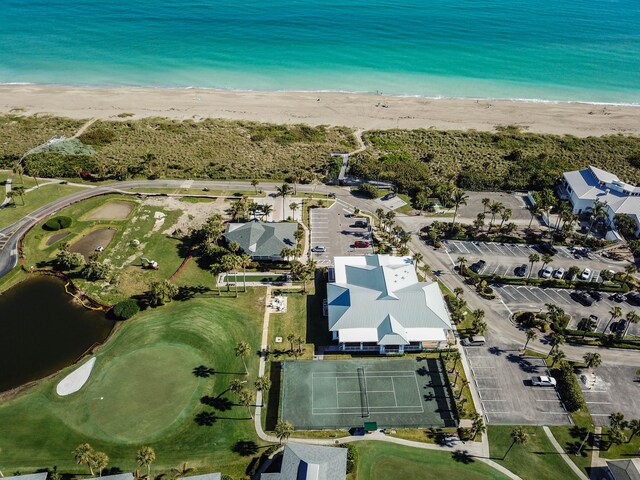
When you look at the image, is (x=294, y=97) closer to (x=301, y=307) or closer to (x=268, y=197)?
(x=268, y=197)

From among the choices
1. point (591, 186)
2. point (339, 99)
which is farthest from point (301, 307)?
point (339, 99)

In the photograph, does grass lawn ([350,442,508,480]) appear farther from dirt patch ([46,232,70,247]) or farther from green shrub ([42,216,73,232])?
green shrub ([42,216,73,232])

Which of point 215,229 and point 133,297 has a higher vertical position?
point 215,229

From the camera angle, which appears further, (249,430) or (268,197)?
(268,197)

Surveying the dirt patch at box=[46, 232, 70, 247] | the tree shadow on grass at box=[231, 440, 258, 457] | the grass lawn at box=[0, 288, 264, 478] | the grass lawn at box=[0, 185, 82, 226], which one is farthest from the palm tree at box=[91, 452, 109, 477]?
the grass lawn at box=[0, 185, 82, 226]

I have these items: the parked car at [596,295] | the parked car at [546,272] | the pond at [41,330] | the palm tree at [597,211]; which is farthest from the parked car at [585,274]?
the pond at [41,330]

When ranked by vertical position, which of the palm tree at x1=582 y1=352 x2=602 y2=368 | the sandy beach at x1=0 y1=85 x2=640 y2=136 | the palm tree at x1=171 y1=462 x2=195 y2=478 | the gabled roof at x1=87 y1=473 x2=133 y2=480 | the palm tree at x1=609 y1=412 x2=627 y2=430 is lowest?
the palm tree at x1=171 y1=462 x2=195 y2=478

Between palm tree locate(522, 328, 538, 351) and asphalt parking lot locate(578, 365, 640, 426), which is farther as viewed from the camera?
palm tree locate(522, 328, 538, 351)
